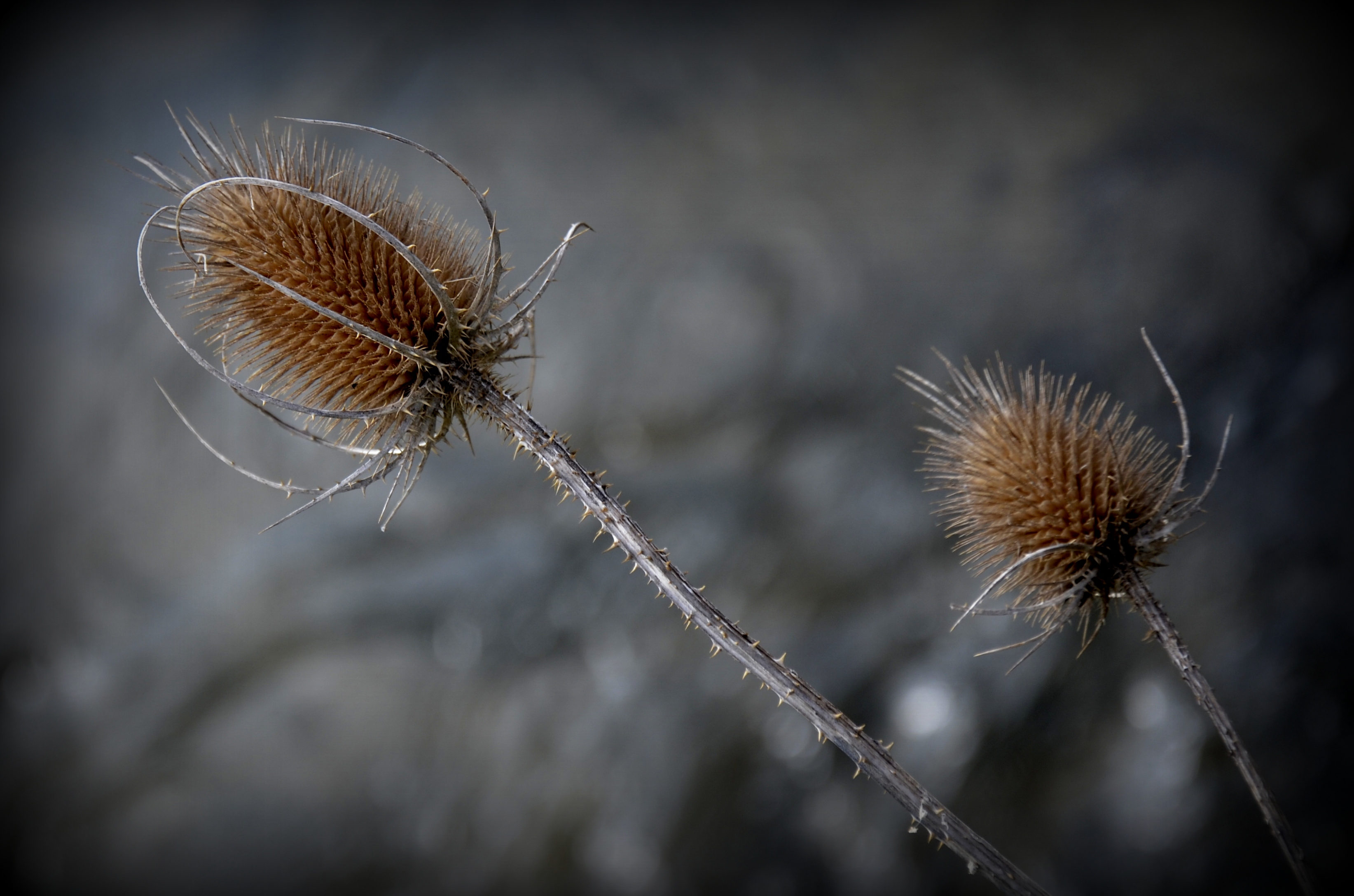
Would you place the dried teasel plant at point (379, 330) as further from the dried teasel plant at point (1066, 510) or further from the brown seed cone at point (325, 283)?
the dried teasel plant at point (1066, 510)

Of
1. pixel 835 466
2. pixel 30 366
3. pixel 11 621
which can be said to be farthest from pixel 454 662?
pixel 30 366

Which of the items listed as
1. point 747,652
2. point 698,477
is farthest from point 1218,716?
point 698,477

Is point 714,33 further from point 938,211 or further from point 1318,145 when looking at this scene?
point 1318,145

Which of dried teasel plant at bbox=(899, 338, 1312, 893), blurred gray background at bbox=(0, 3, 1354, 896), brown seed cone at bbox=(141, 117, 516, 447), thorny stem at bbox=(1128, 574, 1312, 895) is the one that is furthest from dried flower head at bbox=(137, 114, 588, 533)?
blurred gray background at bbox=(0, 3, 1354, 896)

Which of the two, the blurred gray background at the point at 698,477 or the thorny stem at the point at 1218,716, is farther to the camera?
the blurred gray background at the point at 698,477

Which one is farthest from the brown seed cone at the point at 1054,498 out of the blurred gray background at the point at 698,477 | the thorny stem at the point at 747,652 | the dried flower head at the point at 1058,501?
the blurred gray background at the point at 698,477

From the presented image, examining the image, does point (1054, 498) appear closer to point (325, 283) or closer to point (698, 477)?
point (325, 283)
